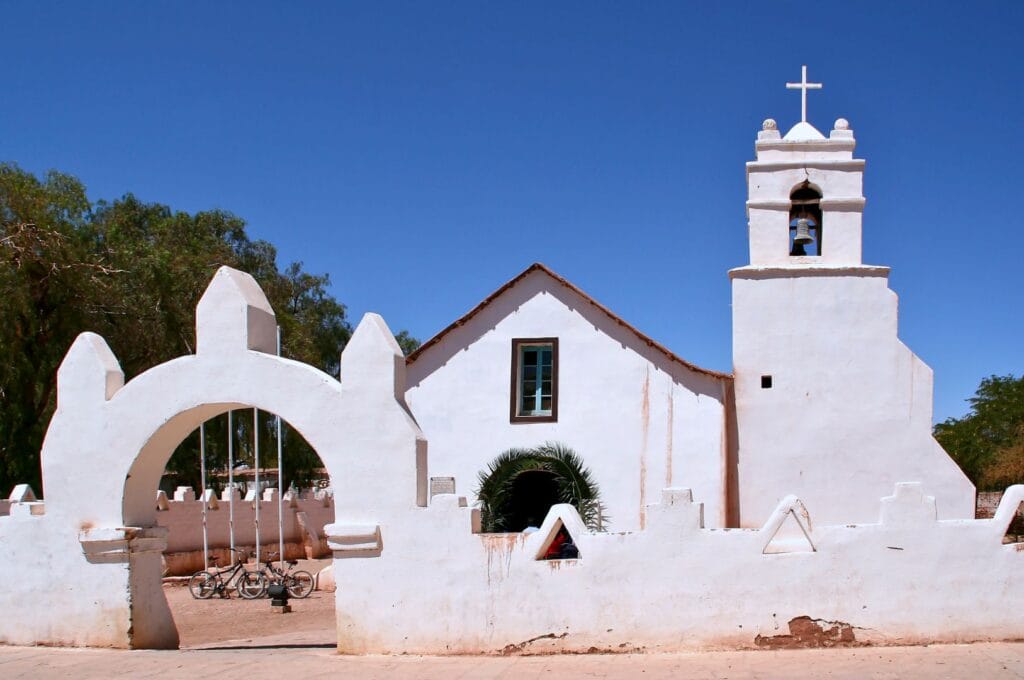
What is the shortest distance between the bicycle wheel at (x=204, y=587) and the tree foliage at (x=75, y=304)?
6847 mm

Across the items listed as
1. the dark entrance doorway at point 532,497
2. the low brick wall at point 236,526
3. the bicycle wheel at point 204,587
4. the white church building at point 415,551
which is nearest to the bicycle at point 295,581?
the bicycle wheel at point 204,587

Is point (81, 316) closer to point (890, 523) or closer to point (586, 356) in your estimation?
point (586, 356)

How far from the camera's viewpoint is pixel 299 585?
18906 mm

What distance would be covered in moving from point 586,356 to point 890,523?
8.78 metres

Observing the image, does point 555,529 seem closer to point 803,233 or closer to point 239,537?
point 803,233

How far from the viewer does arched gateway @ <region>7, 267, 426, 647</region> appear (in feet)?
30.6

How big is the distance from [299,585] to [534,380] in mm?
6206

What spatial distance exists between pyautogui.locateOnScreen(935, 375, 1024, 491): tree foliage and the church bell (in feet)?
46.3

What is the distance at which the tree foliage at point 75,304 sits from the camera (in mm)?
23406

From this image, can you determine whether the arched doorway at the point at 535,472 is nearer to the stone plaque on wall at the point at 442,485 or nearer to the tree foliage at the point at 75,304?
the stone plaque on wall at the point at 442,485

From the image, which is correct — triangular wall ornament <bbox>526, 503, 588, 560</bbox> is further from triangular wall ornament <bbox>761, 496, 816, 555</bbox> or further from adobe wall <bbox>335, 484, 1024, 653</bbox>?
triangular wall ornament <bbox>761, 496, 816, 555</bbox>

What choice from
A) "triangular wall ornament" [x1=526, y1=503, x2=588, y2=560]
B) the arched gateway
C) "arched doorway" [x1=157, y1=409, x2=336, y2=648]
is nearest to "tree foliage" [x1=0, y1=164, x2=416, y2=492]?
"arched doorway" [x1=157, y1=409, x2=336, y2=648]

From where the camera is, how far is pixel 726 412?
55.5 feet

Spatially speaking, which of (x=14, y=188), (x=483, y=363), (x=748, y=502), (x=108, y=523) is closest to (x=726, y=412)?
(x=748, y=502)
